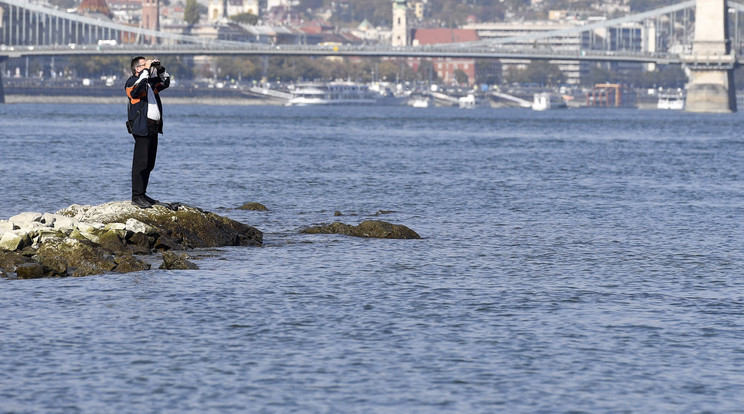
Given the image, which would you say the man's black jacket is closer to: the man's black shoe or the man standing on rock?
the man standing on rock

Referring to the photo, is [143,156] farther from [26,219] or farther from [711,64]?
[711,64]

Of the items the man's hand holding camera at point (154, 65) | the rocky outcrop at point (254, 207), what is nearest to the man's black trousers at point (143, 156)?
the man's hand holding camera at point (154, 65)

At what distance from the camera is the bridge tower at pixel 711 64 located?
13725 centimetres

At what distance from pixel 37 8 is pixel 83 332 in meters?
122

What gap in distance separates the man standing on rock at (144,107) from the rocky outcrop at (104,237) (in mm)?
686

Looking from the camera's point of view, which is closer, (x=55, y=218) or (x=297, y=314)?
(x=297, y=314)

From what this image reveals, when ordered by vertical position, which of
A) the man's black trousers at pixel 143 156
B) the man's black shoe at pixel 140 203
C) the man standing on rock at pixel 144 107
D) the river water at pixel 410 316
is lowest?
the river water at pixel 410 316

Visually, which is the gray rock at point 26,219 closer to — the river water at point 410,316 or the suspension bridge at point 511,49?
the river water at point 410,316

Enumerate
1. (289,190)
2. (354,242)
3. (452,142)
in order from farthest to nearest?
(452,142) < (289,190) < (354,242)

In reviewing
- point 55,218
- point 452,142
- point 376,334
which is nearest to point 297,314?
point 376,334

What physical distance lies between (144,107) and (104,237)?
172 cm

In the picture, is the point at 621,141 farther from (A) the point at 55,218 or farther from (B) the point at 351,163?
(A) the point at 55,218

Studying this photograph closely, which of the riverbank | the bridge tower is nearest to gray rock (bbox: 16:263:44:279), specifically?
the bridge tower

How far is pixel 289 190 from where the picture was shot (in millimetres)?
33625
